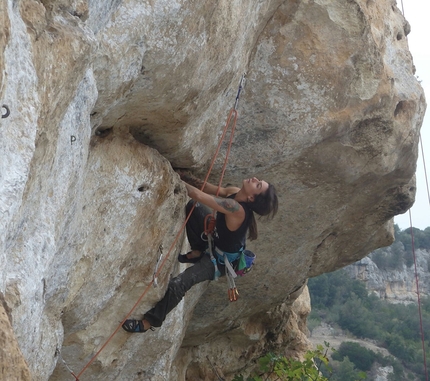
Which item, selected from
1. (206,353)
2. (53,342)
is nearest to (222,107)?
(53,342)

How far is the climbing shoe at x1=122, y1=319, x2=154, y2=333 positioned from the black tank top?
937 millimetres

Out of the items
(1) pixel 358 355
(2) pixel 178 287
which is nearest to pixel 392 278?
(1) pixel 358 355

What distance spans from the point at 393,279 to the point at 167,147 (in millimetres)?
46394

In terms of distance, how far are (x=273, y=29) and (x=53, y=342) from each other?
133 inches

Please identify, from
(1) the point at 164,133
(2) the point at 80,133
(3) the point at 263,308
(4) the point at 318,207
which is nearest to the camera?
(2) the point at 80,133

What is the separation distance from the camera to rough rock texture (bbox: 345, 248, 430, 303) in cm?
4783

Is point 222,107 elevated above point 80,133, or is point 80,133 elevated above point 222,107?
point 222,107

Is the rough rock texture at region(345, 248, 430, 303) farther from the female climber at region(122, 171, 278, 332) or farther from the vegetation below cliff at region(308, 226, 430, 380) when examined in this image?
the female climber at region(122, 171, 278, 332)

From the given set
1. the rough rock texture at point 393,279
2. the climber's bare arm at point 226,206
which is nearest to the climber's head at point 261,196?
the climber's bare arm at point 226,206

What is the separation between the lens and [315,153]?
6.88 m

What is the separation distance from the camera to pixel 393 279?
49688 mm

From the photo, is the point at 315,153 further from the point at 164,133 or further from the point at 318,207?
the point at 164,133

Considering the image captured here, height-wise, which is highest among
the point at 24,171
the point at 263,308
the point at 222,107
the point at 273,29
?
the point at 273,29

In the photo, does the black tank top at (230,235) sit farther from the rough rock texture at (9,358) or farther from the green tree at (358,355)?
the green tree at (358,355)
